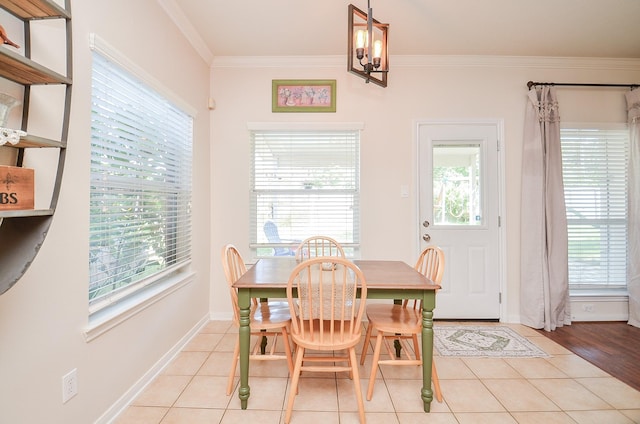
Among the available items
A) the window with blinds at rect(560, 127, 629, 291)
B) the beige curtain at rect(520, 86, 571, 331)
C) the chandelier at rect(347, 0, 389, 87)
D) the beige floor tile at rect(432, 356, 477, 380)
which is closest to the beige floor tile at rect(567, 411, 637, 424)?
the beige floor tile at rect(432, 356, 477, 380)

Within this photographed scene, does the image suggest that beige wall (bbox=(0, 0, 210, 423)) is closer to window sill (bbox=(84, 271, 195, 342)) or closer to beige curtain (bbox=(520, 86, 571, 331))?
window sill (bbox=(84, 271, 195, 342))

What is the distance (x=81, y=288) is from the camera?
4.71 ft

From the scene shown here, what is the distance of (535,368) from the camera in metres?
2.17

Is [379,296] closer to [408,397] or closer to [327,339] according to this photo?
[327,339]

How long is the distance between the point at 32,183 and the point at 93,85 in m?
0.83

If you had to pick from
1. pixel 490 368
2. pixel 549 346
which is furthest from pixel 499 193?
pixel 490 368

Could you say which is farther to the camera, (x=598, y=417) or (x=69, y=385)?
(x=598, y=417)

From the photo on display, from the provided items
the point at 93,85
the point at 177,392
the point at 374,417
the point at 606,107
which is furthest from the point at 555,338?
the point at 93,85

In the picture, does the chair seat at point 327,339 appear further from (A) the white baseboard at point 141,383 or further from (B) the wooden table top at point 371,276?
(A) the white baseboard at point 141,383

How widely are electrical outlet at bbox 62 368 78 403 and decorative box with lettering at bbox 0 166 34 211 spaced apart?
0.90 metres

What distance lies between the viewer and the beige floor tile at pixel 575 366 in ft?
6.86

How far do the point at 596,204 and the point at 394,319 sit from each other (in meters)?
2.82

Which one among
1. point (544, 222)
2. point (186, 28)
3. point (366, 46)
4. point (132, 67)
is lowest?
point (544, 222)

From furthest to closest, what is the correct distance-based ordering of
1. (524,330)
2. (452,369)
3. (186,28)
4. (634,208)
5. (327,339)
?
(634,208) < (524,330) < (186,28) < (452,369) < (327,339)
